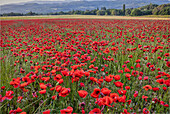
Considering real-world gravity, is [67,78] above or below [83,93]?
below

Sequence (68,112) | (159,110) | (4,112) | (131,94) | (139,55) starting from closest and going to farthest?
1. (68,112)
2. (159,110)
3. (4,112)
4. (131,94)
5. (139,55)

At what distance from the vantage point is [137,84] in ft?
8.23

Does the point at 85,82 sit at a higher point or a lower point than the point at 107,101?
lower

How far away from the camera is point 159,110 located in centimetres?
177

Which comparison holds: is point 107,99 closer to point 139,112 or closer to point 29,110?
point 139,112

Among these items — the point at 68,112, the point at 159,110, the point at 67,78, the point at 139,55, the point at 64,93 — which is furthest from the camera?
the point at 139,55

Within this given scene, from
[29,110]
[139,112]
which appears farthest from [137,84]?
[29,110]

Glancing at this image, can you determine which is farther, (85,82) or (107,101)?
(85,82)

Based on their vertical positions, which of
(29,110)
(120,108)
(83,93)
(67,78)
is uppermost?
(83,93)

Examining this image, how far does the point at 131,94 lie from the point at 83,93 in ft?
4.03

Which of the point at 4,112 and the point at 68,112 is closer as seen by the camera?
the point at 68,112

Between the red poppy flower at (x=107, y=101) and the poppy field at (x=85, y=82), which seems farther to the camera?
the poppy field at (x=85, y=82)

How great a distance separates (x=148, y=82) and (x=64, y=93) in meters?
1.90

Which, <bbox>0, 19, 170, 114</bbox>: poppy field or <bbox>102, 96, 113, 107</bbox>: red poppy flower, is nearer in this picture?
<bbox>102, 96, 113, 107</bbox>: red poppy flower
